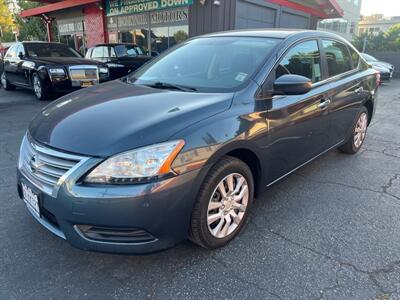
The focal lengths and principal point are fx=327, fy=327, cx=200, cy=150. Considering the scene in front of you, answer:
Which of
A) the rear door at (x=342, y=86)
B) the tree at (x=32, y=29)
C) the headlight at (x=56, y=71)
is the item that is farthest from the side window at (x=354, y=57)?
the tree at (x=32, y=29)

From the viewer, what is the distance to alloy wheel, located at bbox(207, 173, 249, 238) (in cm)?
242

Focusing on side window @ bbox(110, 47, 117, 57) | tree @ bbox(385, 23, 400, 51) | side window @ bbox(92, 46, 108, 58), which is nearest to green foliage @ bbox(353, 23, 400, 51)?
tree @ bbox(385, 23, 400, 51)

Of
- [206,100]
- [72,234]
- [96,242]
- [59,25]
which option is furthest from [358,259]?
[59,25]

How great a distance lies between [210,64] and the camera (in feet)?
10.3

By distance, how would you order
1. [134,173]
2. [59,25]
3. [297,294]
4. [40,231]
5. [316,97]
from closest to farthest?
[134,173] < [297,294] < [40,231] < [316,97] < [59,25]

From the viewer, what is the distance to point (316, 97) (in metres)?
3.33

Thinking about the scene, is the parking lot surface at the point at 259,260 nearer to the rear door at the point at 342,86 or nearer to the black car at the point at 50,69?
the rear door at the point at 342,86

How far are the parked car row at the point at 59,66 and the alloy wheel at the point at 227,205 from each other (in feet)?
22.5

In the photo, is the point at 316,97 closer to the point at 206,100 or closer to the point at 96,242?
the point at 206,100

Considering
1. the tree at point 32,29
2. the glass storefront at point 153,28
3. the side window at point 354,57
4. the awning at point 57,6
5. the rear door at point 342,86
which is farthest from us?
the tree at point 32,29

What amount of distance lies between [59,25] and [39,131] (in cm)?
2167

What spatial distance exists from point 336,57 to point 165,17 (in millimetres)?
11222

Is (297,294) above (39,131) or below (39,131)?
below

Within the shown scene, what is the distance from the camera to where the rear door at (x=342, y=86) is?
3701 millimetres
